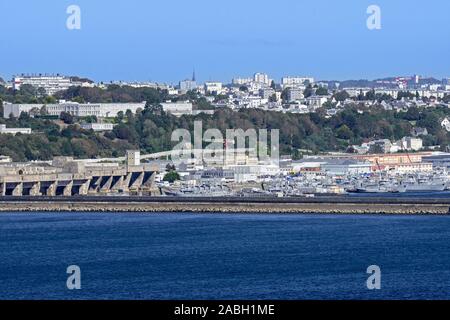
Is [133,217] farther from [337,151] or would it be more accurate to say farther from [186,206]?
[337,151]

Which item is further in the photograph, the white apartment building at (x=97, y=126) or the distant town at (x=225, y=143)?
the white apartment building at (x=97, y=126)

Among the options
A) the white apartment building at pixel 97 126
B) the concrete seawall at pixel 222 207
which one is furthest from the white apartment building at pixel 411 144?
the concrete seawall at pixel 222 207

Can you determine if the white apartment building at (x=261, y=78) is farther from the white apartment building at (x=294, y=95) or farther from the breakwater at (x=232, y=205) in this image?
the breakwater at (x=232, y=205)

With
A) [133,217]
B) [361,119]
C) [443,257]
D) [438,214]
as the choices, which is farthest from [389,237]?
[361,119]

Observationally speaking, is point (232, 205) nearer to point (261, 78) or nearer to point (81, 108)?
point (81, 108)

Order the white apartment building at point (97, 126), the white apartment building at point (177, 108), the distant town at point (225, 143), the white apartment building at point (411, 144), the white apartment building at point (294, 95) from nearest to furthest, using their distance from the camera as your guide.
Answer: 1. the distant town at point (225, 143)
2. the white apartment building at point (97, 126)
3. the white apartment building at point (411, 144)
4. the white apartment building at point (177, 108)
5. the white apartment building at point (294, 95)

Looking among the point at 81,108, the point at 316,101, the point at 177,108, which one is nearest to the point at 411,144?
the point at 177,108

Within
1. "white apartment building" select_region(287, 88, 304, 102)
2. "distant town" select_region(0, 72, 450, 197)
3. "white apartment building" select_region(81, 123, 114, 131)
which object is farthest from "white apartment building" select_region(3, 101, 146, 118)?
"white apartment building" select_region(287, 88, 304, 102)
